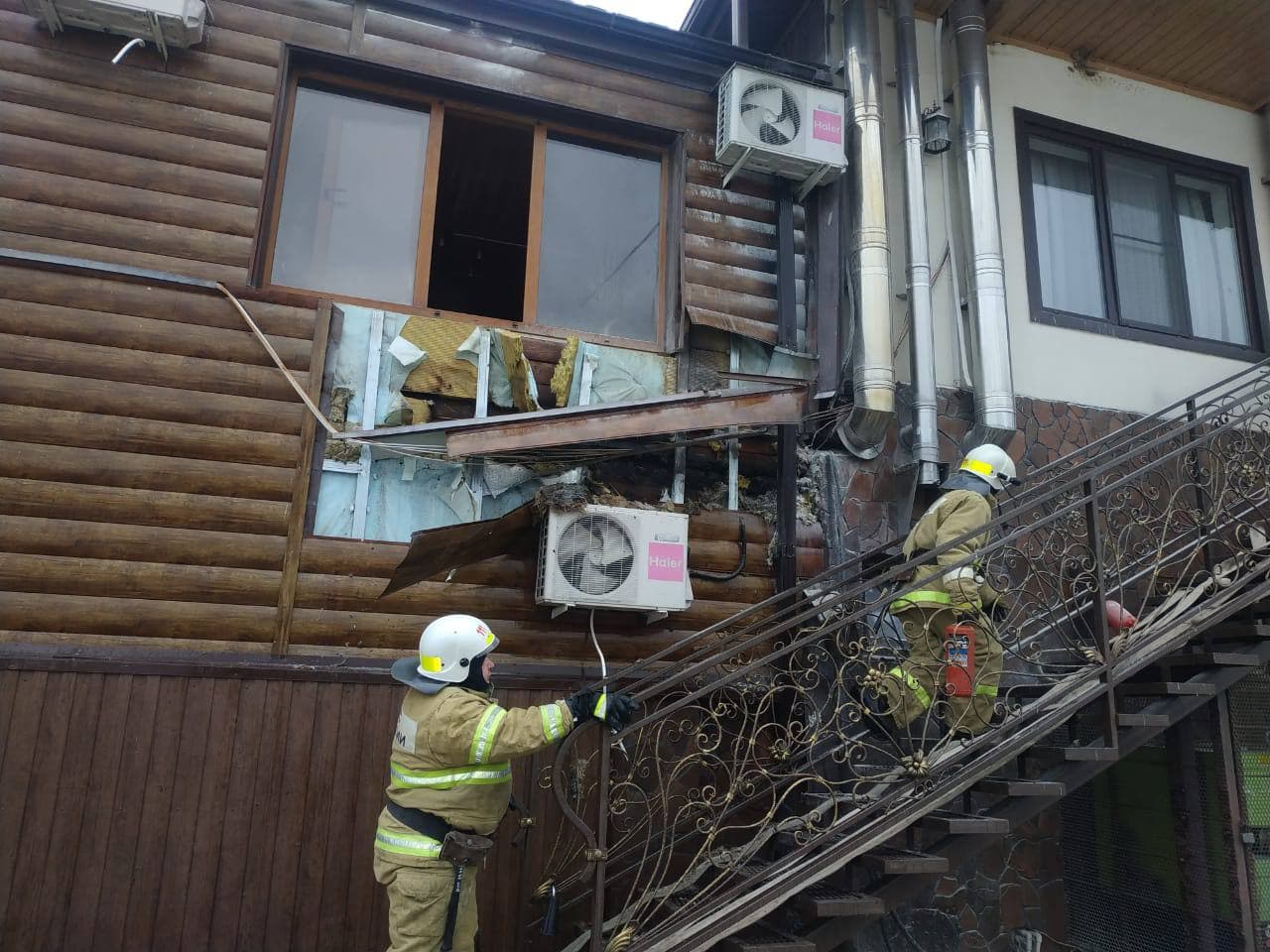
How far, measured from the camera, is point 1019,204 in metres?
8.03

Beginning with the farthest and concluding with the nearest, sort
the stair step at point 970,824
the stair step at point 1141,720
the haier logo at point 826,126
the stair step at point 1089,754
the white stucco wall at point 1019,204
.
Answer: the white stucco wall at point 1019,204
the haier logo at point 826,126
the stair step at point 1141,720
the stair step at point 1089,754
the stair step at point 970,824

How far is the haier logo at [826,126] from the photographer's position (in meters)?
6.97

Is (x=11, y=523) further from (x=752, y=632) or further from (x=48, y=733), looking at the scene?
(x=752, y=632)

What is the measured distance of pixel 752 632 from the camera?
20.7ft

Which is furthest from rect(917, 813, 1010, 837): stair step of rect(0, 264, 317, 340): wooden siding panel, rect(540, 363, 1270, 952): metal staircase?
rect(0, 264, 317, 340): wooden siding panel

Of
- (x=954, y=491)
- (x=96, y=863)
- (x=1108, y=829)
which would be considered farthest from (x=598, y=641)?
(x=1108, y=829)

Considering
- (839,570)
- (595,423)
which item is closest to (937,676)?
(839,570)

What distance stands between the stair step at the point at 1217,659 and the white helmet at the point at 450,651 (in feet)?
13.2

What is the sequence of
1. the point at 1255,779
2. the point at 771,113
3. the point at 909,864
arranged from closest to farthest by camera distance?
the point at 909,864
the point at 1255,779
the point at 771,113

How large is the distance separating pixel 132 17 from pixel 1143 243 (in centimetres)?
865

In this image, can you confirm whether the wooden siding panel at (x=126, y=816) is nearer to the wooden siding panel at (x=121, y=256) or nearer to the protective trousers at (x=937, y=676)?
the wooden siding panel at (x=121, y=256)

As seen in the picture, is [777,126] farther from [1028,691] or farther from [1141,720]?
[1141,720]

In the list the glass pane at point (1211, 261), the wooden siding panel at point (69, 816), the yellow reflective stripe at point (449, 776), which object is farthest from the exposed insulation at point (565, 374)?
the glass pane at point (1211, 261)

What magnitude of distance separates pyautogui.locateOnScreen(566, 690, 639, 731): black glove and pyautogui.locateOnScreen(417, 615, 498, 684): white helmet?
60 centimetres
